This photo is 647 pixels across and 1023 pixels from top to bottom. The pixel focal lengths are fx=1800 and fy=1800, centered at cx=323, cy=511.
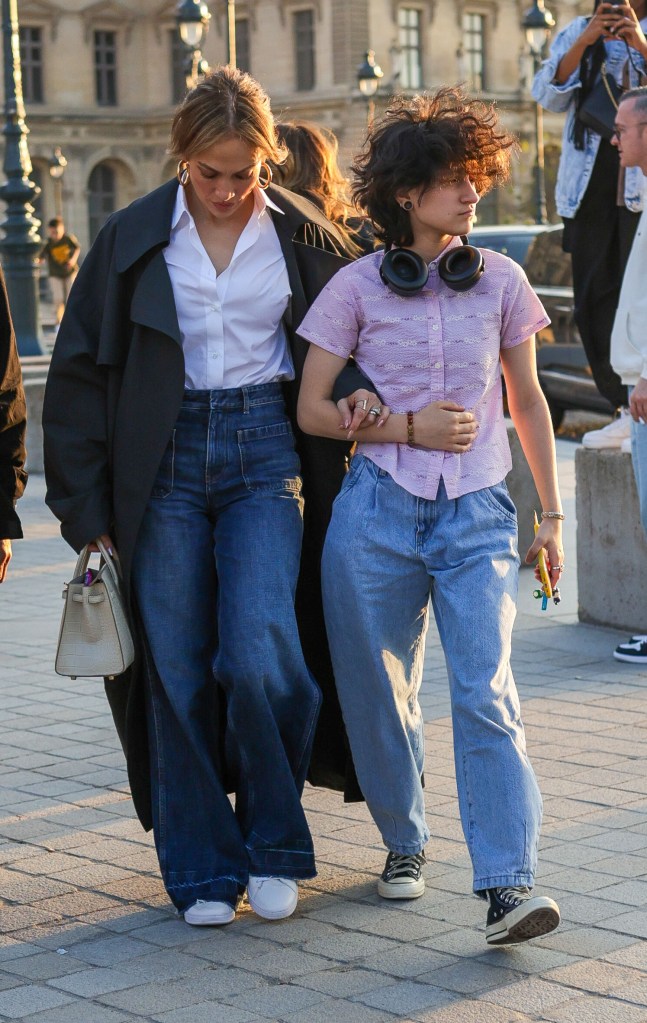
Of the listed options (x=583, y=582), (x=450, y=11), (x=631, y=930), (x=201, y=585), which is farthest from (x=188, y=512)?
(x=450, y=11)

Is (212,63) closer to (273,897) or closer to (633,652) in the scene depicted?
(633,652)

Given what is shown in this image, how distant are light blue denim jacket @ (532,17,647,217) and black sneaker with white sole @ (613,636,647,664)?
1642mm

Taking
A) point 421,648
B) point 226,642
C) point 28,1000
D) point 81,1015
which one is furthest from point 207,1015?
point 421,648

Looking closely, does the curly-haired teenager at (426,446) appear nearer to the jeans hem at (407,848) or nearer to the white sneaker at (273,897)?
the jeans hem at (407,848)

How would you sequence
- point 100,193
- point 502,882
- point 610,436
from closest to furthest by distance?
point 502,882 → point 610,436 → point 100,193

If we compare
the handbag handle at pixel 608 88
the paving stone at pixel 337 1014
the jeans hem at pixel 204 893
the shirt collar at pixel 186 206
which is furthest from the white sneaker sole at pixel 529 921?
the handbag handle at pixel 608 88

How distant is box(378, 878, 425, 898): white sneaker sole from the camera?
423 cm

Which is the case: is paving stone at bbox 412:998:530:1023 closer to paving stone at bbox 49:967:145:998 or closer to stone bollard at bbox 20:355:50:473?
paving stone at bbox 49:967:145:998

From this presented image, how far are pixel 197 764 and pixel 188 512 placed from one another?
1.95 feet

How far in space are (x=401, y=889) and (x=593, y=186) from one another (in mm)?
3665

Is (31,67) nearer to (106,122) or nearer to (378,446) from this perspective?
(106,122)

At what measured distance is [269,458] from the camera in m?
4.18

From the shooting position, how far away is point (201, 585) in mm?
4199

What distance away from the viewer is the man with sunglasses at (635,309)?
18.7ft
